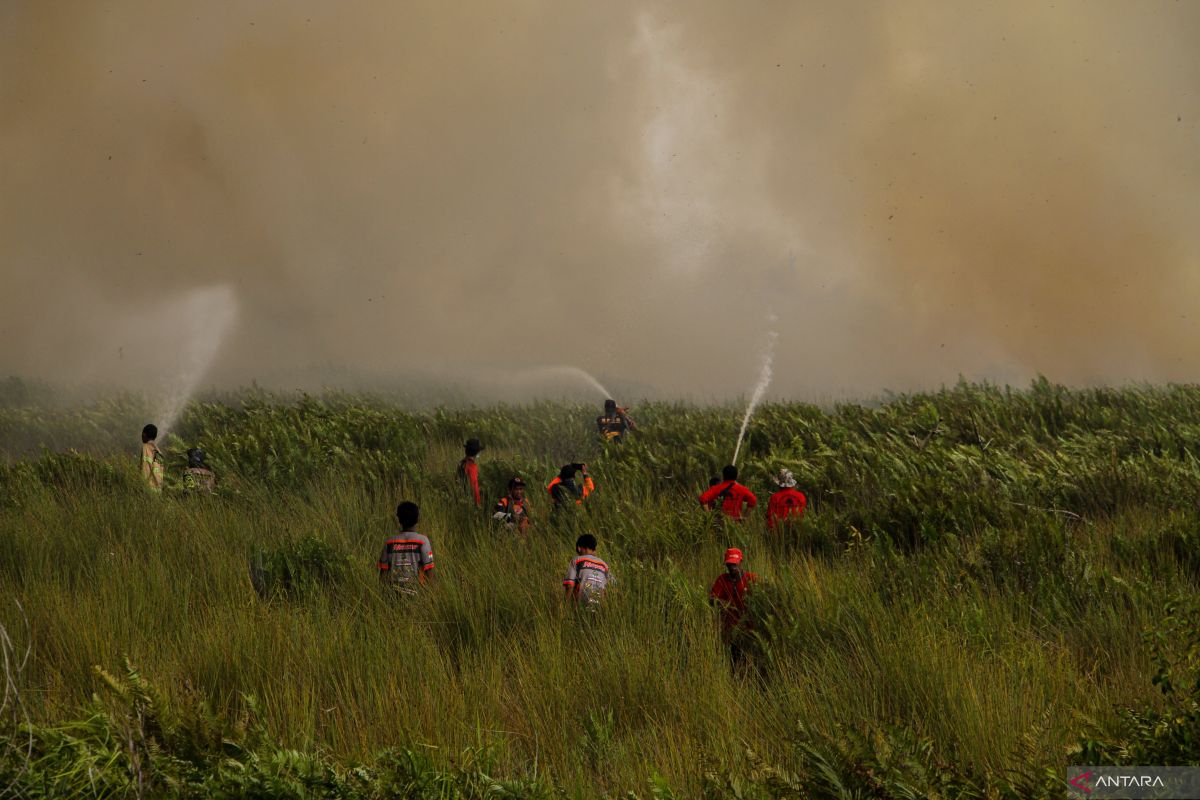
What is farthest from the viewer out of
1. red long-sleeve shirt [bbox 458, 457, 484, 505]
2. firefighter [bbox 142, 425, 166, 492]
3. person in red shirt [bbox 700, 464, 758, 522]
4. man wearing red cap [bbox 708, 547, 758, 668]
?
firefighter [bbox 142, 425, 166, 492]

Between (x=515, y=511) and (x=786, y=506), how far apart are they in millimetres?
3211

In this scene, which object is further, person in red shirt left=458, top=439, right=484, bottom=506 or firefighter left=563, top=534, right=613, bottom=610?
person in red shirt left=458, top=439, right=484, bottom=506

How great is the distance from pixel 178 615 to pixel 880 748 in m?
5.14

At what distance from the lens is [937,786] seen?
3.41 m

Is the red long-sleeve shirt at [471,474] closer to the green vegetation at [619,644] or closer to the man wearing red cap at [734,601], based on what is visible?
the green vegetation at [619,644]

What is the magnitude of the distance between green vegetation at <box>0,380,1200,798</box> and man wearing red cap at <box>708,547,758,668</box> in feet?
0.61

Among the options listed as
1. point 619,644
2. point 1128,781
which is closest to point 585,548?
point 619,644

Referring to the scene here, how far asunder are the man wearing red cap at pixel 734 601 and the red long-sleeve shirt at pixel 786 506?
2.82m

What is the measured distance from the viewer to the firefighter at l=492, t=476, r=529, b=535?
33.6 feet

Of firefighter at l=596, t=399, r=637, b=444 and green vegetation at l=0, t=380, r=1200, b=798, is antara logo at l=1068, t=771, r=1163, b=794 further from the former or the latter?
firefighter at l=596, t=399, r=637, b=444

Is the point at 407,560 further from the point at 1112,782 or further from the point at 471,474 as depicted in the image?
the point at 1112,782

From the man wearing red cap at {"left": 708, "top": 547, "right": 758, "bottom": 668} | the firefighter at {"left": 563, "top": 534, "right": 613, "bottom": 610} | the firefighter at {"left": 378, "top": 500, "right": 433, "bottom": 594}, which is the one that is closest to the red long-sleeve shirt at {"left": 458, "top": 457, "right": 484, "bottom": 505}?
the firefighter at {"left": 378, "top": 500, "right": 433, "bottom": 594}

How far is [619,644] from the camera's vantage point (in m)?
5.26

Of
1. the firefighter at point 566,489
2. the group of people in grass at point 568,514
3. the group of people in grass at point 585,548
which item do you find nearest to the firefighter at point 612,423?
the group of people in grass at point 568,514
